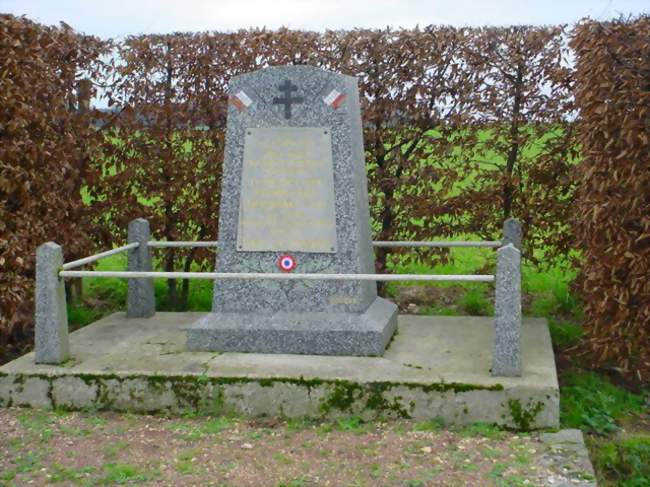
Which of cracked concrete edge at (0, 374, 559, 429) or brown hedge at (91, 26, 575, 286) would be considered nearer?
cracked concrete edge at (0, 374, 559, 429)

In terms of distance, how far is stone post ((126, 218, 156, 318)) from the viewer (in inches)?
265

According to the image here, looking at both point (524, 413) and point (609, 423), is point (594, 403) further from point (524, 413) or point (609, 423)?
point (524, 413)

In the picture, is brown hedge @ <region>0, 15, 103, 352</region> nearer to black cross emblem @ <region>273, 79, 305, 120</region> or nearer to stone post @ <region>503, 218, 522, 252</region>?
black cross emblem @ <region>273, 79, 305, 120</region>

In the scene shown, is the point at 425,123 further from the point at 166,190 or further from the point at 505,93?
the point at 166,190

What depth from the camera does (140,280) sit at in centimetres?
691

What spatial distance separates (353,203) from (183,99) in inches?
99.0

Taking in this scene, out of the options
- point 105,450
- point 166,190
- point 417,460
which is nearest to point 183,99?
point 166,190

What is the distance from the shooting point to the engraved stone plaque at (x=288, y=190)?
225 inches

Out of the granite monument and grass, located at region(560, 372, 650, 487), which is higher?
the granite monument

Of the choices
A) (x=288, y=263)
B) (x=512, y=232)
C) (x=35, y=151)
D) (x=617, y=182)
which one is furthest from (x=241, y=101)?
(x=617, y=182)

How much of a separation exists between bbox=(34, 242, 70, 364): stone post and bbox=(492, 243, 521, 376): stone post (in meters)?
2.66

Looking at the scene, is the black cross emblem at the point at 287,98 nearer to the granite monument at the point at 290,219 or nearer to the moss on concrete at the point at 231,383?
the granite monument at the point at 290,219

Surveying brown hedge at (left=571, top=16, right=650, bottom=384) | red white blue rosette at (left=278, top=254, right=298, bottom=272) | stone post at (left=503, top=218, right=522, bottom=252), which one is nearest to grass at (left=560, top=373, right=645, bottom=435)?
brown hedge at (left=571, top=16, right=650, bottom=384)

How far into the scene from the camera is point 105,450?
15.3 ft
